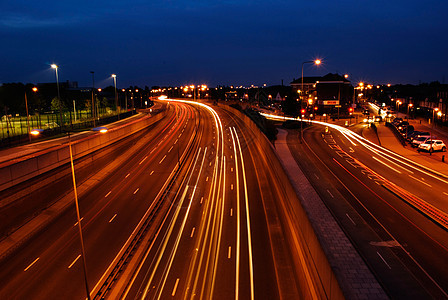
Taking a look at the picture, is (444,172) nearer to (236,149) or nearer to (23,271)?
(236,149)

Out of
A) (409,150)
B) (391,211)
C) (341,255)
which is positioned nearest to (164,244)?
(341,255)

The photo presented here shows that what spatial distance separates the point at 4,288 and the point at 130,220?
8.78 m

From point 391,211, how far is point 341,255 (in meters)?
9.41

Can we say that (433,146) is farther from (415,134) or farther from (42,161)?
(42,161)

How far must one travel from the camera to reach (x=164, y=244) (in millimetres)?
20094

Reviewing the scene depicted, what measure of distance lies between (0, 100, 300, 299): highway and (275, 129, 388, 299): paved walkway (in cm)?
241

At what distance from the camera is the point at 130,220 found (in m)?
23.7

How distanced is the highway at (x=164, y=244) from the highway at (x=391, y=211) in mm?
4227

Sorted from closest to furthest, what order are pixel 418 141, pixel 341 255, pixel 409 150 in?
pixel 341 255 → pixel 409 150 → pixel 418 141

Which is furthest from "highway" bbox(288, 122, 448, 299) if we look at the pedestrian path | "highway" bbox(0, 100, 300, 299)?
"highway" bbox(0, 100, 300, 299)

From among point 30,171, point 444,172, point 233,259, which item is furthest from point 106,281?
point 444,172

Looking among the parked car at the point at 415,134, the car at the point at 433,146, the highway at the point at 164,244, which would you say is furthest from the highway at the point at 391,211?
the parked car at the point at 415,134

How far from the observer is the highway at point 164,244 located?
51.5 ft

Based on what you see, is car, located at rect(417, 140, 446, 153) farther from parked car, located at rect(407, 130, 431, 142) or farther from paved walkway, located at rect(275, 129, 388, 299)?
paved walkway, located at rect(275, 129, 388, 299)
